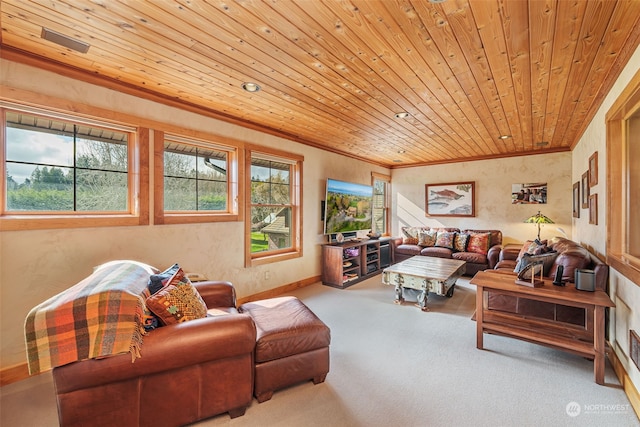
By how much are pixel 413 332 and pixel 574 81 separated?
2783mm

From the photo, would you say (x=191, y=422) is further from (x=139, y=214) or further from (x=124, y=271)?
(x=139, y=214)

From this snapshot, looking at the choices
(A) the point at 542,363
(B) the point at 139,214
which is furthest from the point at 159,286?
(A) the point at 542,363

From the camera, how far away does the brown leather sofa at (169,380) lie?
1312mm

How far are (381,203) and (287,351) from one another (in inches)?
216

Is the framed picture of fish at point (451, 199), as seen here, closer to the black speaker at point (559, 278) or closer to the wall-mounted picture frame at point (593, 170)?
the wall-mounted picture frame at point (593, 170)

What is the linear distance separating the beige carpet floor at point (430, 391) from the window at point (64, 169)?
1335 millimetres

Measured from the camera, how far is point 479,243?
5305 millimetres

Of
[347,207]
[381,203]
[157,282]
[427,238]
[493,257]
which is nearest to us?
[157,282]

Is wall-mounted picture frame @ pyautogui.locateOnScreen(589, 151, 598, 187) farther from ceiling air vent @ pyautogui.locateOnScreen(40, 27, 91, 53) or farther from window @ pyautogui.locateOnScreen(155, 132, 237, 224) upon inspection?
ceiling air vent @ pyautogui.locateOnScreen(40, 27, 91, 53)

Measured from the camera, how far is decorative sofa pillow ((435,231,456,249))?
5.64m

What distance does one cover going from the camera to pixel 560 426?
162 centimetres

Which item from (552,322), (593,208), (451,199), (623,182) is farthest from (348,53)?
(451,199)

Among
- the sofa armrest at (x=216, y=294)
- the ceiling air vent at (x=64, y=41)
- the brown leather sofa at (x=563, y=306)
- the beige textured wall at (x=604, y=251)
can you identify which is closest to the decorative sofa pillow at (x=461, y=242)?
the beige textured wall at (x=604, y=251)

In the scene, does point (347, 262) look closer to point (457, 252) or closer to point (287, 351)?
point (457, 252)
